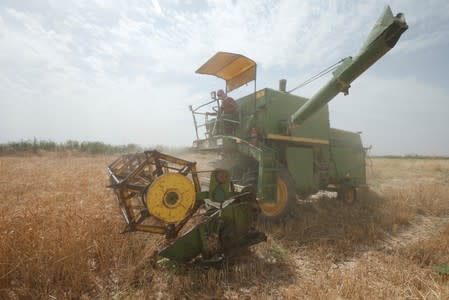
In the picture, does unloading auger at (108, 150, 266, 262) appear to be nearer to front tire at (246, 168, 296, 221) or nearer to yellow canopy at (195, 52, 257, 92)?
front tire at (246, 168, 296, 221)

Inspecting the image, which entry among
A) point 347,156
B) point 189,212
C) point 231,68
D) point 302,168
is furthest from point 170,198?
point 347,156

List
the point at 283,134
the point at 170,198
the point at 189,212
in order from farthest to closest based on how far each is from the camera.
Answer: the point at 283,134 → the point at 189,212 → the point at 170,198

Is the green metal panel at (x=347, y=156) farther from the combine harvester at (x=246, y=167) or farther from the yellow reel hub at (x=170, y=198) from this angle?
the yellow reel hub at (x=170, y=198)

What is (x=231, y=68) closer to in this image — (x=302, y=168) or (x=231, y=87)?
(x=231, y=87)

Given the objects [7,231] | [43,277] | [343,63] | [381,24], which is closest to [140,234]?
[43,277]

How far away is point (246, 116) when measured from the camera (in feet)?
17.3

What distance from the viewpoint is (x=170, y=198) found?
243cm

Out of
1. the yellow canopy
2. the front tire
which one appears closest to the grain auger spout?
the front tire

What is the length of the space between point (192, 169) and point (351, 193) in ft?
19.7

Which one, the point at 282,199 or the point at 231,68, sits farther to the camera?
the point at 231,68

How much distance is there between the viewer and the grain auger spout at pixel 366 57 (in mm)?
3154

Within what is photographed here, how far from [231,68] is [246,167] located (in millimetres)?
2576

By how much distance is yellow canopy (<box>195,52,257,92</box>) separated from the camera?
4.96 meters

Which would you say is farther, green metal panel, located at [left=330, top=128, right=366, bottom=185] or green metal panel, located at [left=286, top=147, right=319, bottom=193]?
green metal panel, located at [left=330, top=128, right=366, bottom=185]
